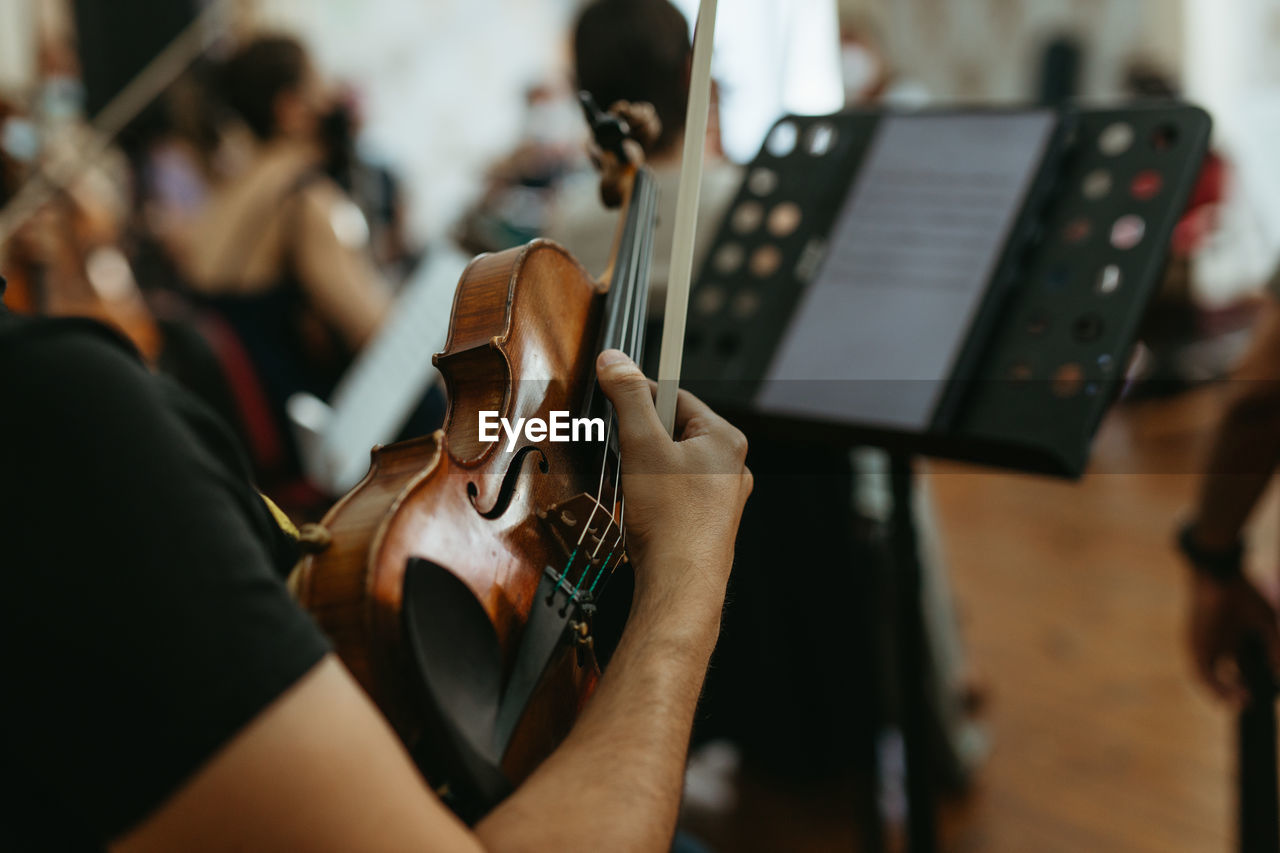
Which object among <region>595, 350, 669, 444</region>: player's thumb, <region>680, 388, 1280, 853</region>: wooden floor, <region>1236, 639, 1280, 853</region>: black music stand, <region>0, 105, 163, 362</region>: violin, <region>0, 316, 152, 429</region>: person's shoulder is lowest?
<region>680, 388, 1280, 853</region>: wooden floor

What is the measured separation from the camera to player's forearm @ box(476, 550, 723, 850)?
417 millimetres

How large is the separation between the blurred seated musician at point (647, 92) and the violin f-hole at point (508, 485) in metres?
0.15

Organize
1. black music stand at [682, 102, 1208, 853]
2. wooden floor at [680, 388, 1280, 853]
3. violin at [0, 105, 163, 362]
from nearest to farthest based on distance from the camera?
black music stand at [682, 102, 1208, 853] < wooden floor at [680, 388, 1280, 853] < violin at [0, 105, 163, 362]

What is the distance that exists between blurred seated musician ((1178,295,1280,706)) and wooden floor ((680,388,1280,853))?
303mm

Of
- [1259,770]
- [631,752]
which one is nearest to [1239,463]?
[1259,770]

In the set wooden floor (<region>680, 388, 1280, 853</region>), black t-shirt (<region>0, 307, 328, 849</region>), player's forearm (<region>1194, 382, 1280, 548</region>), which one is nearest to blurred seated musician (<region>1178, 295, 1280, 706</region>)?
player's forearm (<region>1194, 382, 1280, 548</region>)

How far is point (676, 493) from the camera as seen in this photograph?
510 millimetres

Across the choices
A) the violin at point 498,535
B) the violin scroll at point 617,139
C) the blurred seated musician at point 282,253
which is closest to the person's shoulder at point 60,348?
the violin at point 498,535

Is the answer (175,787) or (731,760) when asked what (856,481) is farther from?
(175,787)

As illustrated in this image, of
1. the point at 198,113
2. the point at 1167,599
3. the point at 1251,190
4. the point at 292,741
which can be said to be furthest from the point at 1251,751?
the point at 1251,190

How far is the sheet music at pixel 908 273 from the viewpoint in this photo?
0.88 metres

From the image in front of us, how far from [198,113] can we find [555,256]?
8.24 ft

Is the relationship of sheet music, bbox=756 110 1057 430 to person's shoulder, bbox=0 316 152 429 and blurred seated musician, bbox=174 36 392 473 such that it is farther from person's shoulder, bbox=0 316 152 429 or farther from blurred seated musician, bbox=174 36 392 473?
blurred seated musician, bbox=174 36 392 473

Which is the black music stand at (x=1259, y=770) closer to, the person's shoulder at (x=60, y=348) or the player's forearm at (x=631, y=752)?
the player's forearm at (x=631, y=752)
